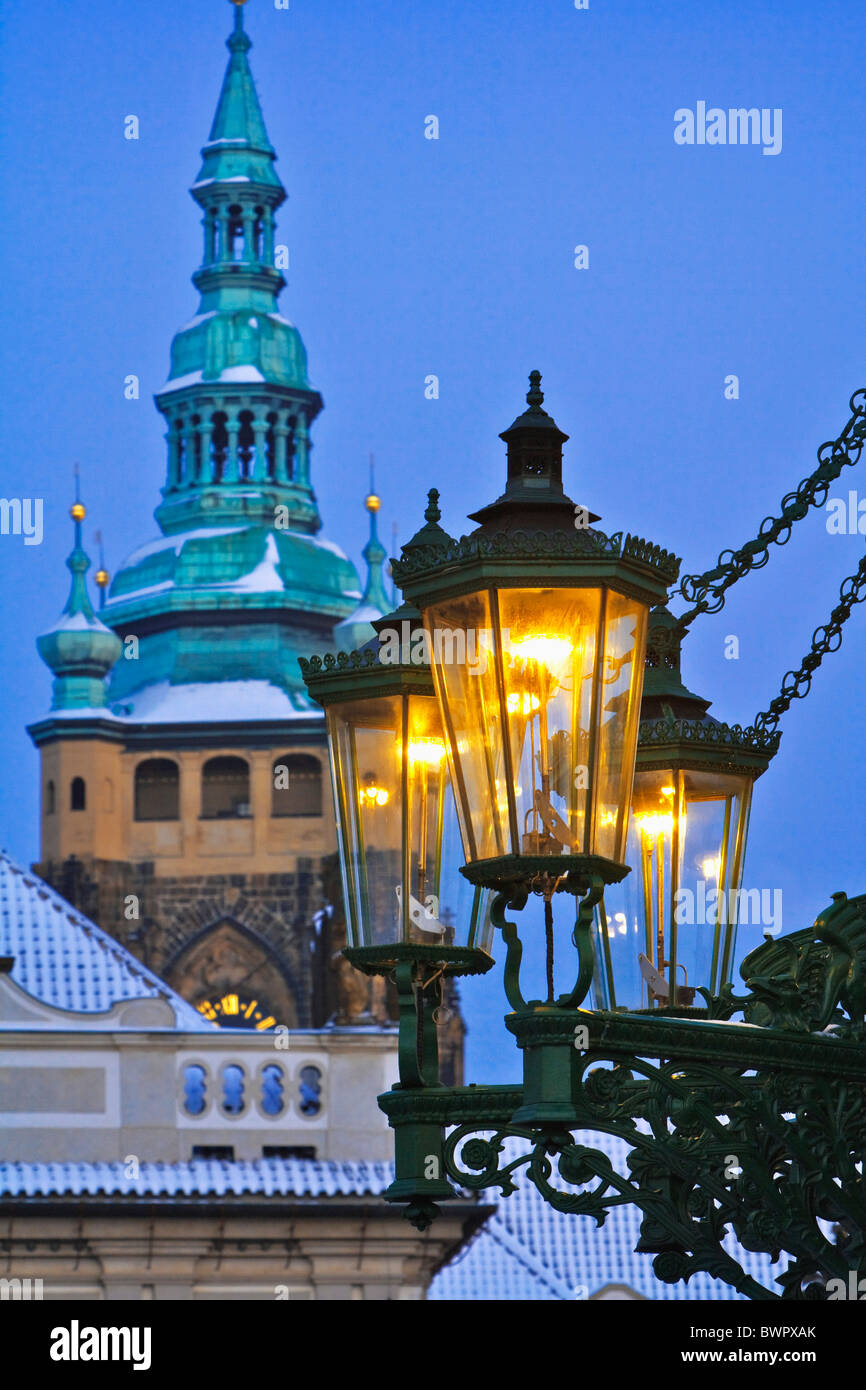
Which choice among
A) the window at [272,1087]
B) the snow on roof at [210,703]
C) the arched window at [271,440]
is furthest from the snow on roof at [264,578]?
the window at [272,1087]

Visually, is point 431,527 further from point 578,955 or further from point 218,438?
point 218,438

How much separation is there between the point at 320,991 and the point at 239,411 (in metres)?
32.0

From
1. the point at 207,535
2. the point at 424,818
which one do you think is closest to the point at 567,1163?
the point at 424,818

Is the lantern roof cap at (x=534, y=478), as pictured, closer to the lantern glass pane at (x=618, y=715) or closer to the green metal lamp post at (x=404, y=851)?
the lantern glass pane at (x=618, y=715)

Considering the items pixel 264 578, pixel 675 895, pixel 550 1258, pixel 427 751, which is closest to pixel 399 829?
pixel 427 751

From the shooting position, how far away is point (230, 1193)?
3238 centimetres

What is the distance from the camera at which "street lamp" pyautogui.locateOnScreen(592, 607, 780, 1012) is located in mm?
8266

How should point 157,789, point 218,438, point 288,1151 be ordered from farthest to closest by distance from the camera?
point 218,438
point 157,789
point 288,1151

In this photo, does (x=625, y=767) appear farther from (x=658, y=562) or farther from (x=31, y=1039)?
(x=31, y=1039)

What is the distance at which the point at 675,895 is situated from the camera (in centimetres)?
839

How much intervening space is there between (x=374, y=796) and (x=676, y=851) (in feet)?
2.78

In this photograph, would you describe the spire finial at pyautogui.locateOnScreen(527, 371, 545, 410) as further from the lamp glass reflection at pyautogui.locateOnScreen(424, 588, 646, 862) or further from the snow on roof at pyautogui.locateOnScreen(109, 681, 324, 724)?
the snow on roof at pyautogui.locateOnScreen(109, 681, 324, 724)
